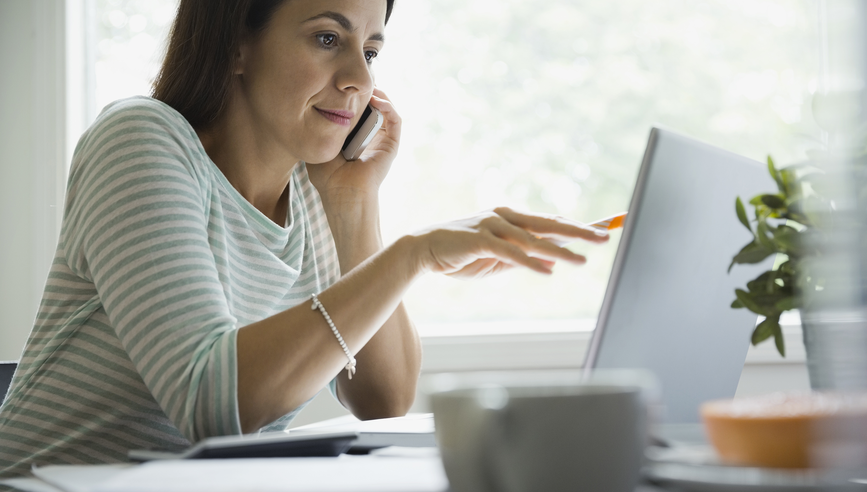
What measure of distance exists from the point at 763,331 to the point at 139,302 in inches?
24.3

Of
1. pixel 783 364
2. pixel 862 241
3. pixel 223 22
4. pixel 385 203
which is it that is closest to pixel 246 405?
pixel 862 241

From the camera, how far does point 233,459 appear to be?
571mm

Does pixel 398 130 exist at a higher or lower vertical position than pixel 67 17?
lower

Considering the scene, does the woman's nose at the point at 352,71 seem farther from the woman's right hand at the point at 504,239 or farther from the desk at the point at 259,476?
the desk at the point at 259,476

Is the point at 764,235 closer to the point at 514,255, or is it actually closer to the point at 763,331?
the point at 763,331

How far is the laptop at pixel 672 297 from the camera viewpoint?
619 mm

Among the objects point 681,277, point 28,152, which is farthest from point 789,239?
point 28,152

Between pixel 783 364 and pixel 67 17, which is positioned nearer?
pixel 783 364

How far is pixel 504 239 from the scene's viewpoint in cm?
80

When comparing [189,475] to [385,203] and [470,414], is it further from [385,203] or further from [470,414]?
[385,203]

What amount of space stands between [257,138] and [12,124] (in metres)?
1.35

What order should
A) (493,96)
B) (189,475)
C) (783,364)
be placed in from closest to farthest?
(189,475), (783,364), (493,96)

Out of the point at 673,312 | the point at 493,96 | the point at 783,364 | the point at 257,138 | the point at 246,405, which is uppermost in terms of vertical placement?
the point at 493,96

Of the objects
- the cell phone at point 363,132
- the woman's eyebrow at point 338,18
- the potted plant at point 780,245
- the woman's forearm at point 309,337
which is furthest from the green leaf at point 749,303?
the cell phone at point 363,132
